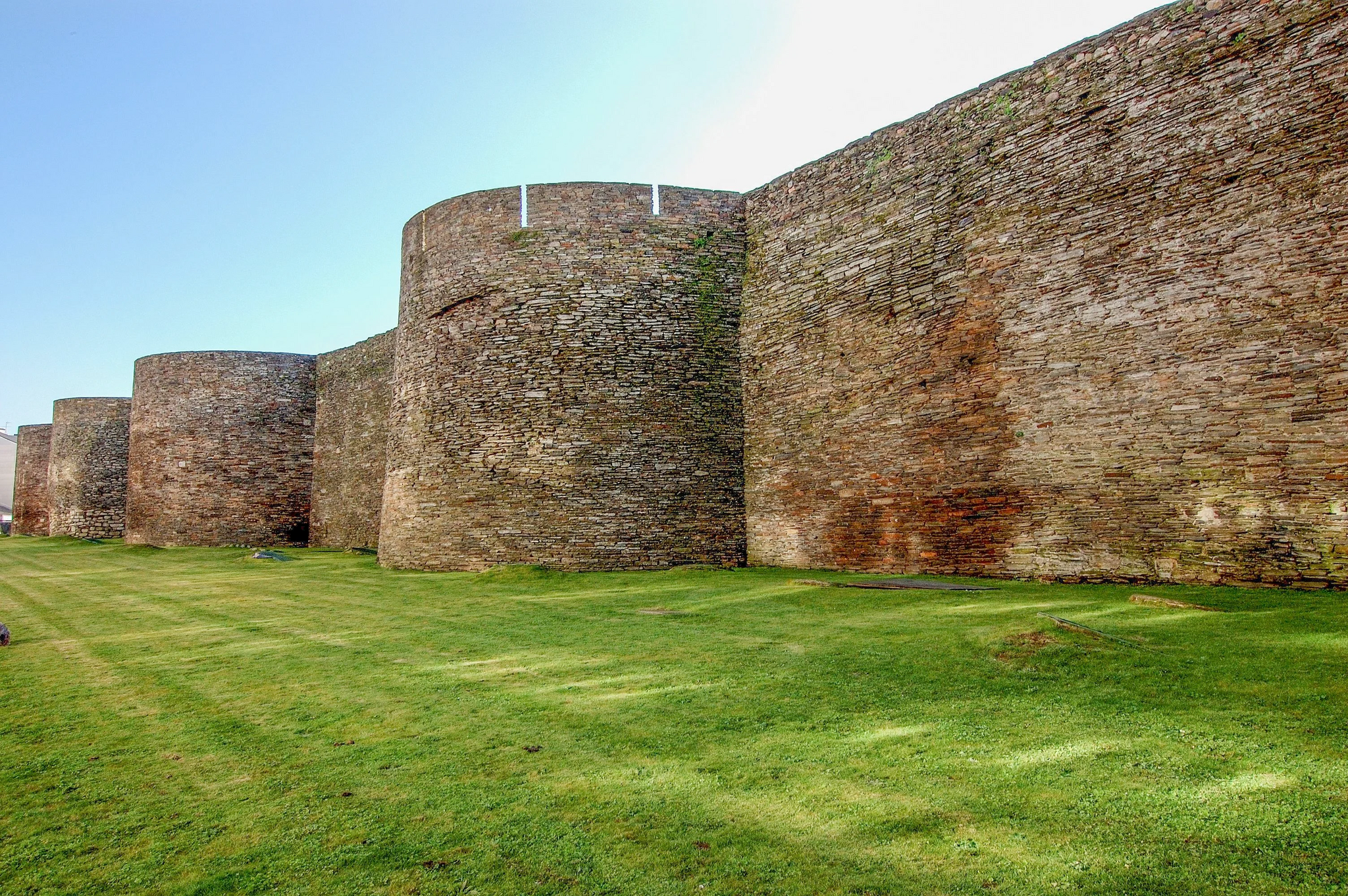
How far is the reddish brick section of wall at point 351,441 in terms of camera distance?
19578mm

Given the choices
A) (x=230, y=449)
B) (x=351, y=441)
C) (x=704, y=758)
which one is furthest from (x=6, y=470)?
(x=704, y=758)

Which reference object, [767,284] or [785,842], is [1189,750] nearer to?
[785,842]

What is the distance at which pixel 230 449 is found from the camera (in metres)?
22.5

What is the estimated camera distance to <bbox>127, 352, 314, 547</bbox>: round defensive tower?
22.5 metres

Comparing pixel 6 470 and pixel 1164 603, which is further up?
pixel 6 470

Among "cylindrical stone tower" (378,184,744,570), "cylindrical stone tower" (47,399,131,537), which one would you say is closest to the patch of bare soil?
"cylindrical stone tower" (378,184,744,570)

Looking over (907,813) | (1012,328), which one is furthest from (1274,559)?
(907,813)

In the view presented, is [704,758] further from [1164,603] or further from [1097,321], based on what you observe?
[1097,321]

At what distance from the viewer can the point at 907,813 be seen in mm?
2662

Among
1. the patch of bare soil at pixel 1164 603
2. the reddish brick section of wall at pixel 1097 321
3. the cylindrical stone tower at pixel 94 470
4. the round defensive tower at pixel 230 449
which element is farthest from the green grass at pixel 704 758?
the cylindrical stone tower at pixel 94 470

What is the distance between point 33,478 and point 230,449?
19785mm

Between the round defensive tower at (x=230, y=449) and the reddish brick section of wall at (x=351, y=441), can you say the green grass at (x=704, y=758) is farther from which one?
the round defensive tower at (x=230, y=449)

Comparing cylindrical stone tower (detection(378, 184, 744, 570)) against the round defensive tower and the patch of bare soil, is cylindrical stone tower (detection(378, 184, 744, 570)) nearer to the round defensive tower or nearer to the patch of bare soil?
the patch of bare soil

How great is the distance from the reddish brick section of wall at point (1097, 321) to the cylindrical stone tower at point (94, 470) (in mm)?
28249
